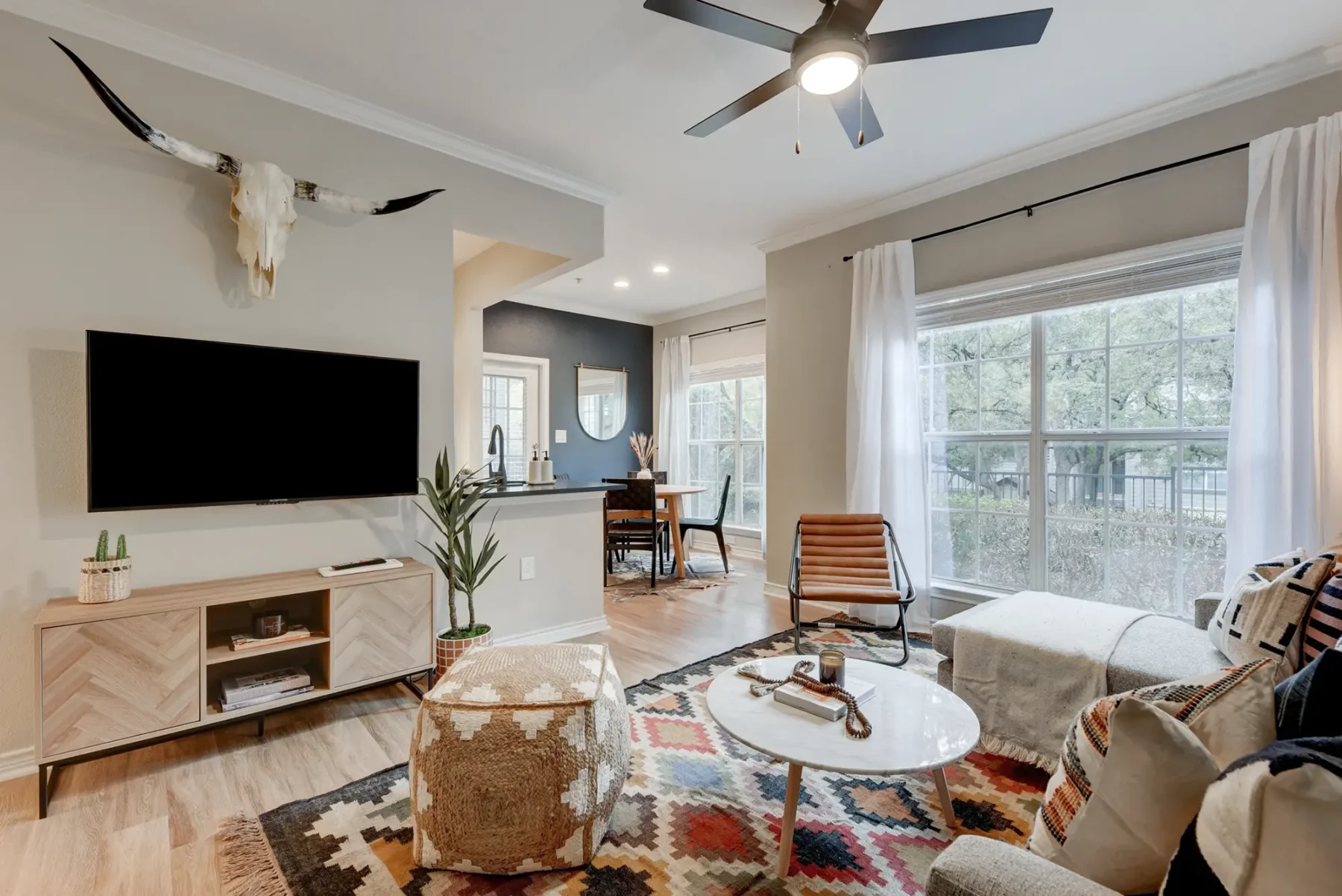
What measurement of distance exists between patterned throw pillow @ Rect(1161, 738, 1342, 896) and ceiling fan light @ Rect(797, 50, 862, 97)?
1949 millimetres

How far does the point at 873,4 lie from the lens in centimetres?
171

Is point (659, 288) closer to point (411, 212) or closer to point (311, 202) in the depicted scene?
point (411, 212)

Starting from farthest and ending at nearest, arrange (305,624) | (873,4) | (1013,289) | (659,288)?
(659,288) → (1013,289) → (305,624) → (873,4)

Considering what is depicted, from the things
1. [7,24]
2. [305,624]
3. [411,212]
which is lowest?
[305,624]

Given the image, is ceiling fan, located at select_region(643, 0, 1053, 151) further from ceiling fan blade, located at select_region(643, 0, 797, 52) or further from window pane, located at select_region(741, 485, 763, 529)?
window pane, located at select_region(741, 485, 763, 529)

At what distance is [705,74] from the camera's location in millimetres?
2422

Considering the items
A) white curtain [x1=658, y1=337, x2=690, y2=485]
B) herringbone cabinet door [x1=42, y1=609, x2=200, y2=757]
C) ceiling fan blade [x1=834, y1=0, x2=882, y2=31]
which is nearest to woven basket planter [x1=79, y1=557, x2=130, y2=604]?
herringbone cabinet door [x1=42, y1=609, x2=200, y2=757]

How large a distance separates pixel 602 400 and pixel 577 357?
0.54m

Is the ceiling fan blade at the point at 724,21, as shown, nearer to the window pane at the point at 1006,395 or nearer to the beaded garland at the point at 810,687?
the beaded garland at the point at 810,687

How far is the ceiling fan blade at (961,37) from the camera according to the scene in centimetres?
172

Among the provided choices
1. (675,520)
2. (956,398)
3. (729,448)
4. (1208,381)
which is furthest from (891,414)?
(729,448)

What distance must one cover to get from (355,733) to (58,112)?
2.45 m

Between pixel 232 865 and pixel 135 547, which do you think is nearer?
pixel 232 865

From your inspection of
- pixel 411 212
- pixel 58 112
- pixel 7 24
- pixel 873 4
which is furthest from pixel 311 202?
pixel 873 4
